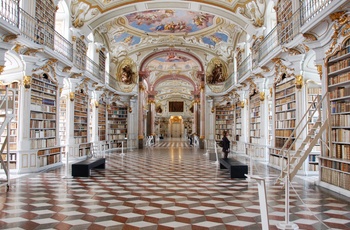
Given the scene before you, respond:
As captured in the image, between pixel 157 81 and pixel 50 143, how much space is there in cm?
2235

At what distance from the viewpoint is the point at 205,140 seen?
68.5 ft

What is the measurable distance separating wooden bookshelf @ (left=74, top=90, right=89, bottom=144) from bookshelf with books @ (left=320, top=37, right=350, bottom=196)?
33.9 ft

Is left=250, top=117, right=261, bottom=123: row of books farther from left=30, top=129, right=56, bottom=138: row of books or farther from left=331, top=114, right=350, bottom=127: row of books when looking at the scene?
left=30, top=129, right=56, bottom=138: row of books

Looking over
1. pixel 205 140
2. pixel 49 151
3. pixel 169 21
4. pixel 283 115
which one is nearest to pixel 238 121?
pixel 205 140

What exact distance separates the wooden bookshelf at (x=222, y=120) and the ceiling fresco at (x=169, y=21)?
5891 mm

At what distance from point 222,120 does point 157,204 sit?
53.3ft

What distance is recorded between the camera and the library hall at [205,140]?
4.85 meters

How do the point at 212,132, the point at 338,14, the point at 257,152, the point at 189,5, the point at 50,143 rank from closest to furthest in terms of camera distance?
the point at 338,14, the point at 50,143, the point at 257,152, the point at 189,5, the point at 212,132

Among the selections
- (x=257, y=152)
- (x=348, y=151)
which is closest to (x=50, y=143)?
(x=257, y=152)

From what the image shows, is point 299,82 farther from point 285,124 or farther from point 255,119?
point 255,119

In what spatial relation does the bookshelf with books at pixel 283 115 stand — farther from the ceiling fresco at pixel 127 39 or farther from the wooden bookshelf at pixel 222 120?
the ceiling fresco at pixel 127 39

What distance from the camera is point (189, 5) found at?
1425 cm

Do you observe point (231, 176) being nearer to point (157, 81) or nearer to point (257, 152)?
point (257, 152)

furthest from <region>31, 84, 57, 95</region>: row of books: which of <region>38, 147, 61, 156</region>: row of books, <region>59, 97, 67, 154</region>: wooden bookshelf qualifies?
<region>59, 97, 67, 154</region>: wooden bookshelf
